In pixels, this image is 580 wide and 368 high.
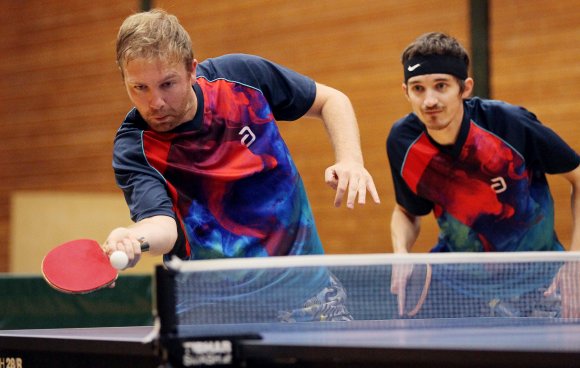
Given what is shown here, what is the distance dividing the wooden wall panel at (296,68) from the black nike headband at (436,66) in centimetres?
260

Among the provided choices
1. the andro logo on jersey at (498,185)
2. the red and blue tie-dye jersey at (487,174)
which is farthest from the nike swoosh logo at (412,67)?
the andro logo on jersey at (498,185)

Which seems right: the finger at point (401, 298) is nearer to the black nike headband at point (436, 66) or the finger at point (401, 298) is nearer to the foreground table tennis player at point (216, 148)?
the foreground table tennis player at point (216, 148)

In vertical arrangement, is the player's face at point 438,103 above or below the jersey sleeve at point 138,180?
above

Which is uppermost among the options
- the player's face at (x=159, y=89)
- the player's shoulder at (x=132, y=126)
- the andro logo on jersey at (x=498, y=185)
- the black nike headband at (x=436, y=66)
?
the black nike headband at (x=436, y=66)

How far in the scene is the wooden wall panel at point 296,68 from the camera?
6.39m

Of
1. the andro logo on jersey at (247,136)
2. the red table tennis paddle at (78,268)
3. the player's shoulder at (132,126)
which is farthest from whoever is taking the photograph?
the andro logo on jersey at (247,136)

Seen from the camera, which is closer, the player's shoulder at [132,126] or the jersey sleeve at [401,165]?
the player's shoulder at [132,126]

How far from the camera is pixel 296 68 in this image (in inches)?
306

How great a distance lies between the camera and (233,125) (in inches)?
109

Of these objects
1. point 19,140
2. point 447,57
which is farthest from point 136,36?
point 19,140

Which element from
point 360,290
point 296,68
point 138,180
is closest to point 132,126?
point 138,180

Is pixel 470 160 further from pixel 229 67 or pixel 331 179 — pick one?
pixel 331 179

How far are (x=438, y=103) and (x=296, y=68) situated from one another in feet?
13.5

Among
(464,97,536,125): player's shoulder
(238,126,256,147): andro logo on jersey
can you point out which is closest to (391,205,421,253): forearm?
(464,97,536,125): player's shoulder
